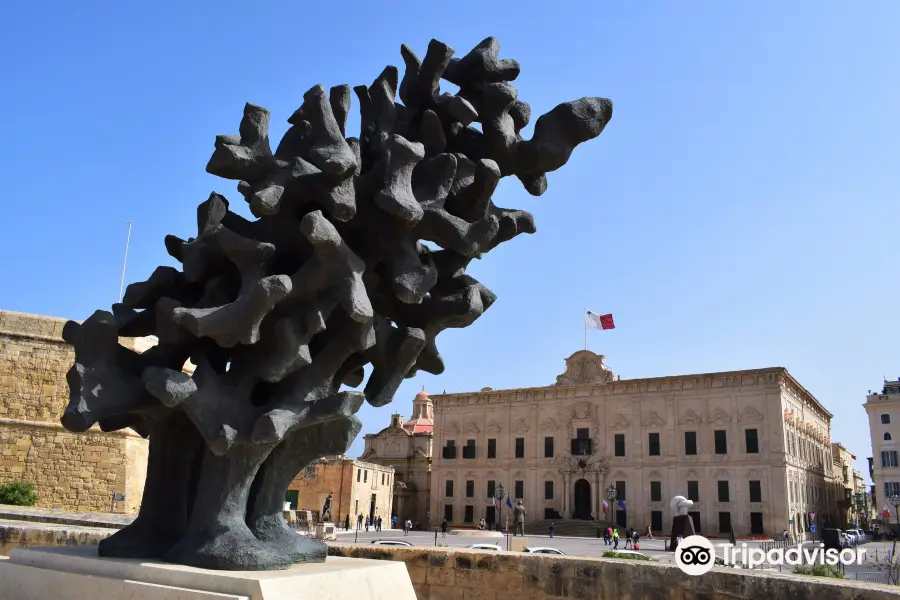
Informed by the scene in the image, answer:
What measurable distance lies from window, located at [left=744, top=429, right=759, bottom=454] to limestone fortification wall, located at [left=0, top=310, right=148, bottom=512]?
34869mm

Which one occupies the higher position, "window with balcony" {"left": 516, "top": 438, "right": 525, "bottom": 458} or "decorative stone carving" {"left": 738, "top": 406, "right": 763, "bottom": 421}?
"decorative stone carving" {"left": 738, "top": 406, "right": 763, "bottom": 421}

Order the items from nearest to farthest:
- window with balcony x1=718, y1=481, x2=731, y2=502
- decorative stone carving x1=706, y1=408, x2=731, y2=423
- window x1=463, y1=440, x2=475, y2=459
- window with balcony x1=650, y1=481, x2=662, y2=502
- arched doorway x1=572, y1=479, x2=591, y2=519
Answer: window with balcony x1=718, y1=481, x2=731, y2=502, decorative stone carving x1=706, y1=408, x2=731, y2=423, window with balcony x1=650, y1=481, x2=662, y2=502, arched doorway x1=572, y1=479, x2=591, y2=519, window x1=463, y1=440, x2=475, y2=459

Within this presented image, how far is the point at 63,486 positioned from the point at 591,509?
3332 cm

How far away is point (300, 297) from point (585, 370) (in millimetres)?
45212

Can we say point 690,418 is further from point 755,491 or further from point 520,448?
point 520,448

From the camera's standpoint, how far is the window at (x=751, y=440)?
43.1m

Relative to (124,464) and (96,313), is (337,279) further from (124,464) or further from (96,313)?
(124,464)

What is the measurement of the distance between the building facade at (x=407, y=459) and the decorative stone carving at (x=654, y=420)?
66.8 feet

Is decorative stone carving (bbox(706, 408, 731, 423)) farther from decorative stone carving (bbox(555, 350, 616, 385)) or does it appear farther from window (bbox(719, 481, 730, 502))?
decorative stone carving (bbox(555, 350, 616, 385))

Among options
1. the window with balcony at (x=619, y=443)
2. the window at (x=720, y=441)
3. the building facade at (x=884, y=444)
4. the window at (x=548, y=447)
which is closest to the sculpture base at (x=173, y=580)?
the window at (x=720, y=441)

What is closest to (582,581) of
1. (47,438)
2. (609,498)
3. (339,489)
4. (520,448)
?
(47,438)

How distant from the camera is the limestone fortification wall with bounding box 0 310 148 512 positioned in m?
24.2

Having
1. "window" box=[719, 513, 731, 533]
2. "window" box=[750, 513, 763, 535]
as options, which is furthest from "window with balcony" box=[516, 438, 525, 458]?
"window" box=[750, 513, 763, 535]

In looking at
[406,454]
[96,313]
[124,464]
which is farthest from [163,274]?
[406,454]
